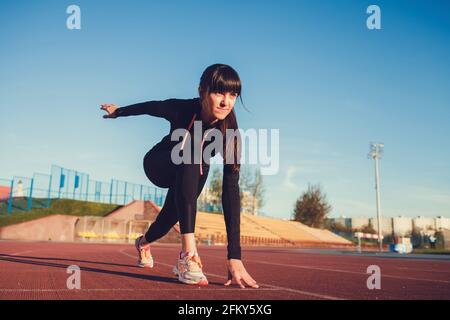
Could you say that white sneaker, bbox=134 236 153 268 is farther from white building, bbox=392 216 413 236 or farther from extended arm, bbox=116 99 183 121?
white building, bbox=392 216 413 236

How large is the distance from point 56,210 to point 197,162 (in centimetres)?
2817

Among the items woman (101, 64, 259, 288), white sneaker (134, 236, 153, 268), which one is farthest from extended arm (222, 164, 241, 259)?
white sneaker (134, 236, 153, 268)

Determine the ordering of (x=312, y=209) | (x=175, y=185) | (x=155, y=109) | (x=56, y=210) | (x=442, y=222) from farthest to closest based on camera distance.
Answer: (x=442, y=222), (x=312, y=209), (x=56, y=210), (x=155, y=109), (x=175, y=185)

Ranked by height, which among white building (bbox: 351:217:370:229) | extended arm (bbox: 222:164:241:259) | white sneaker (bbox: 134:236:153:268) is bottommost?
white sneaker (bbox: 134:236:153:268)

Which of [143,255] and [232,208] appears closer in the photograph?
[232,208]

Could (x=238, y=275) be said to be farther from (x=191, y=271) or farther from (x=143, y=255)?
(x=143, y=255)

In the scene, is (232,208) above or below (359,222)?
below

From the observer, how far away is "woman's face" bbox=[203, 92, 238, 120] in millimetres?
2861

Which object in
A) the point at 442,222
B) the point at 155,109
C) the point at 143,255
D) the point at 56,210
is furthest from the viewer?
the point at 442,222

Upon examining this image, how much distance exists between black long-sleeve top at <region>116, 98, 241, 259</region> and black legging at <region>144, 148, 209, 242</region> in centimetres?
14

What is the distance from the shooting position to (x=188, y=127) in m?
3.03

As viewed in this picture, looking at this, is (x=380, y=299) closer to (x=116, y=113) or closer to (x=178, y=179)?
(x=178, y=179)

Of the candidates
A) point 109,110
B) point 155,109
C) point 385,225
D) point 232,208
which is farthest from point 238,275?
point 385,225
